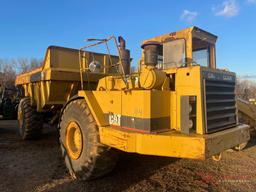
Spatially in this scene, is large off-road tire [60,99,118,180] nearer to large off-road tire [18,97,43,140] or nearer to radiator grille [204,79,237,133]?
radiator grille [204,79,237,133]

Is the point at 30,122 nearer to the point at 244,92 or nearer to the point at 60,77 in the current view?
the point at 60,77

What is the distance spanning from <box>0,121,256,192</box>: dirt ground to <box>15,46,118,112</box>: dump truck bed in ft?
4.75

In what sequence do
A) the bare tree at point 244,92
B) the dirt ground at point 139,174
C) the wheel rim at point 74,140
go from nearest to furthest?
the dirt ground at point 139,174
the wheel rim at point 74,140
the bare tree at point 244,92

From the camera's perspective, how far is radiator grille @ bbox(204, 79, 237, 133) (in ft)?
11.4

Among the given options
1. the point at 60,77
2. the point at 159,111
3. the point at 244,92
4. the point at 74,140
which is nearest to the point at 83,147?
the point at 74,140

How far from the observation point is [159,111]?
353 cm

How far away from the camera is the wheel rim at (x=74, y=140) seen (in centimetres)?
447

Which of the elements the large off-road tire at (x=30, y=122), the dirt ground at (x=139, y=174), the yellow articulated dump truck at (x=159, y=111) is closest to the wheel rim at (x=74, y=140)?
the yellow articulated dump truck at (x=159, y=111)

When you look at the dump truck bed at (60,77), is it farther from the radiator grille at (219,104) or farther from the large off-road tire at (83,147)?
the radiator grille at (219,104)

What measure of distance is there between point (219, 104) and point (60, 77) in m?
3.83

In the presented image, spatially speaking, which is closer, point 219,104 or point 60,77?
point 219,104

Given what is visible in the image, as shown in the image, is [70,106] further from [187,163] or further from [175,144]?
[187,163]

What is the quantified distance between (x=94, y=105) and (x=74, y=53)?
10.2 ft

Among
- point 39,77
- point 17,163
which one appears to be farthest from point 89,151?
point 39,77
